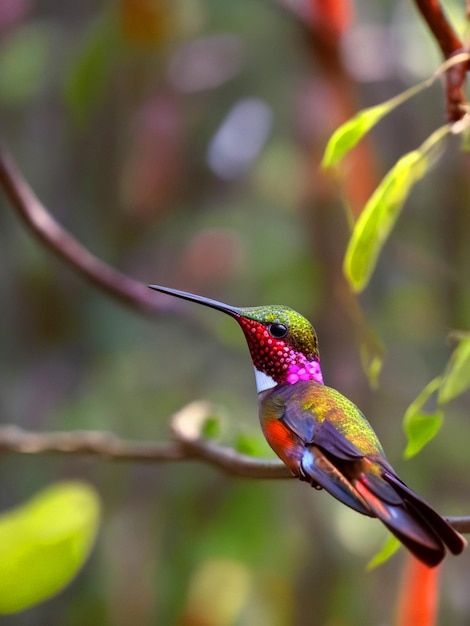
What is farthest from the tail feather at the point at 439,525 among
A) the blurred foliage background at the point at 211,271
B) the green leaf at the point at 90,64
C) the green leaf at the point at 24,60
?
the green leaf at the point at 24,60

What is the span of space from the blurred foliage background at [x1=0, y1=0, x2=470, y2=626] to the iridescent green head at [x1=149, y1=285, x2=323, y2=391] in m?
0.94


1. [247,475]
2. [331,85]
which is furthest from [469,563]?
[247,475]

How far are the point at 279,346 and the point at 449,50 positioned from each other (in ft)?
0.68

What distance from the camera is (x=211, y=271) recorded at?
6.26 feet

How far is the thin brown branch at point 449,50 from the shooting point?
21.0 inches

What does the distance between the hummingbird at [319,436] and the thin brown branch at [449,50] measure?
0.16 m

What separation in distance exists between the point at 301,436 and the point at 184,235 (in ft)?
5.24

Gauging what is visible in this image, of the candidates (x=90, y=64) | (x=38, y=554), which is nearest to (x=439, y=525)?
(x=38, y=554)

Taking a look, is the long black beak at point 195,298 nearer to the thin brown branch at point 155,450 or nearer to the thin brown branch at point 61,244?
the thin brown branch at point 155,450

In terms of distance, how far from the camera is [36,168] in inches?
82.0

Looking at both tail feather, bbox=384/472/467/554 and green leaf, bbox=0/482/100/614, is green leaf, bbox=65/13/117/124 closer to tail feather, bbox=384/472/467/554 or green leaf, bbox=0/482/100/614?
green leaf, bbox=0/482/100/614

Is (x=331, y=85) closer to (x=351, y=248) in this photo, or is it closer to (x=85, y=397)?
(x=85, y=397)

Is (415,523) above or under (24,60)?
above

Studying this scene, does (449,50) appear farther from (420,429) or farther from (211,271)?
(211,271)
